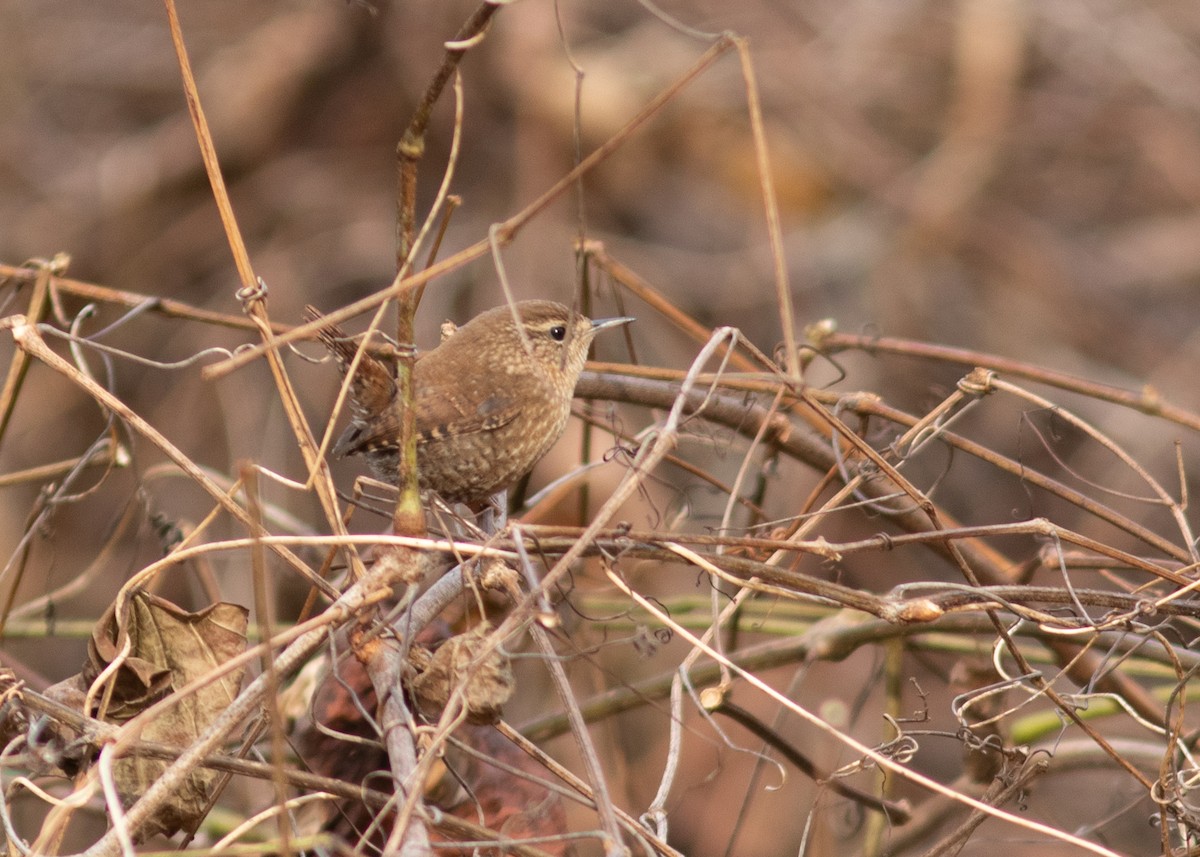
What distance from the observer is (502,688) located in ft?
5.20

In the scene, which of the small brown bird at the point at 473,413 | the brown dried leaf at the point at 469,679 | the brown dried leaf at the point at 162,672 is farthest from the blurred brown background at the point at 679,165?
the brown dried leaf at the point at 469,679

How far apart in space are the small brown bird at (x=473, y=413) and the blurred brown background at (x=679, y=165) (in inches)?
82.6

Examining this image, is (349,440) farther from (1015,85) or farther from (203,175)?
(1015,85)

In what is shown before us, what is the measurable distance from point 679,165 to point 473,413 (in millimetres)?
3729

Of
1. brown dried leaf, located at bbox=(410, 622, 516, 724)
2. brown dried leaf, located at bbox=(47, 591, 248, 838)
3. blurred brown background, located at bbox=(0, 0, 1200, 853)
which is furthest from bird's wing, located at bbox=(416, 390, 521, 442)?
blurred brown background, located at bbox=(0, 0, 1200, 853)

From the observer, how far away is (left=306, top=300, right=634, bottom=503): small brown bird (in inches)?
104

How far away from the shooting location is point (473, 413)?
9.21 feet

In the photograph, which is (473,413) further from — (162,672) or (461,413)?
(162,672)

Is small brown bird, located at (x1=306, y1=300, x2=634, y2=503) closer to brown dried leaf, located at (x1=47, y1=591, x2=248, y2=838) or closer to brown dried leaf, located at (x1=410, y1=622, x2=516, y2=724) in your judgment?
brown dried leaf, located at (x1=47, y1=591, x2=248, y2=838)

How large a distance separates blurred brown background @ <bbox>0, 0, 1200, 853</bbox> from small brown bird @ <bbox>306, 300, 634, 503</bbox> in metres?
2.10

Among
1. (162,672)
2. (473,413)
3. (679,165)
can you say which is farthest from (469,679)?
(679,165)

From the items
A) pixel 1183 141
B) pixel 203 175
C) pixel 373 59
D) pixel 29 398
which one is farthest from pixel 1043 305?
pixel 29 398

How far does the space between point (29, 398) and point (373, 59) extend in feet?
7.46

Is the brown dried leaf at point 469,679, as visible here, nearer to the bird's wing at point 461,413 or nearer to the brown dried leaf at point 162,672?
the brown dried leaf at point 162,672
